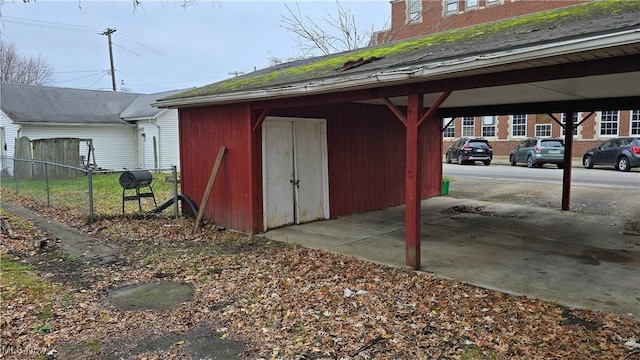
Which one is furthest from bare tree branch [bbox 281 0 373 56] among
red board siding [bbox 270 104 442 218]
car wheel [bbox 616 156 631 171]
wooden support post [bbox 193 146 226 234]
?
wooden support post [bbox 193 146 226 234]

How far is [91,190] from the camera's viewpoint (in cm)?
830

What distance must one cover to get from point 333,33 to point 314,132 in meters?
16.1

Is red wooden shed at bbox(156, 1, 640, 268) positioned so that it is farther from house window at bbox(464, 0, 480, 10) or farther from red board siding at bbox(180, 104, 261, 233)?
house window at bbox(464, 0, 480, 10)

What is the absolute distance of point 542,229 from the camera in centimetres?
820

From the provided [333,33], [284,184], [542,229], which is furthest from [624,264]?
[333,33]

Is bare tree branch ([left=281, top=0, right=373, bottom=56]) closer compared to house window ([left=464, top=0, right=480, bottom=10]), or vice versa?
bare tree branch ([left=281, top=0, right=373, bottom=56])

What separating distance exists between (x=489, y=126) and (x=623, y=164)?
11.6 m

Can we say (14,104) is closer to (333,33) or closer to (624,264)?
(333,33)

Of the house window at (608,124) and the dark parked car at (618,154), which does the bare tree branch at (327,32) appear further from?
the house window at (608,124)

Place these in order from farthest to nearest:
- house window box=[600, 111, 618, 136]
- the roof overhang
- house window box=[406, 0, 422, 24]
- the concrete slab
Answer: house window box=[406, 0, 422, 24], house window box=[600, 111, 618, 136], the concrete slab, the roof overhang

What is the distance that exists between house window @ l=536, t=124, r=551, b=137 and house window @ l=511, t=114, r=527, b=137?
0.80 metres

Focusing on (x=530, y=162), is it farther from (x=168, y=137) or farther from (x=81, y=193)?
(x=81, y=193)

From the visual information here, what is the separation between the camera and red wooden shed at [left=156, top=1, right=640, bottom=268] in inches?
168

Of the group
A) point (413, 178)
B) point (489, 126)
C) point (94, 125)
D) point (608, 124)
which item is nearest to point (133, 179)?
point (413, 178)
